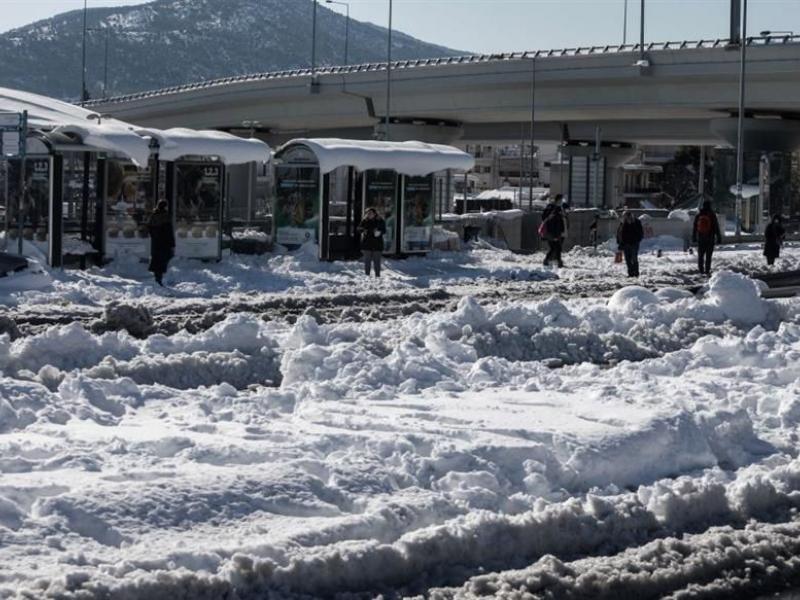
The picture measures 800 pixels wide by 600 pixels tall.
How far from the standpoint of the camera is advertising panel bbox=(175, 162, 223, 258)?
105 feet

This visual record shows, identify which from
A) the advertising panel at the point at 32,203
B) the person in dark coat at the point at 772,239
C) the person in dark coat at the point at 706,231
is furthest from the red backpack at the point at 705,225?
the advertising panel at the point at 32,203

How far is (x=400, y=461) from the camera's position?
10.8m

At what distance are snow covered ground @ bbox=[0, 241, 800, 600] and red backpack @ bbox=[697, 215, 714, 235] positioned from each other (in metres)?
14.7

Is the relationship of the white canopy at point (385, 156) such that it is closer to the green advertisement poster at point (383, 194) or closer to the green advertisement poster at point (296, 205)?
the green advertisement poster at point (383, 194)

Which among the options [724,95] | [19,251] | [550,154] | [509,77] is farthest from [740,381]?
[550,154]

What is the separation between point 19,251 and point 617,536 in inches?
827

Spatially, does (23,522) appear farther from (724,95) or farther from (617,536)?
(724,95)

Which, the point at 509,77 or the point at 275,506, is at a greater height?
the point at 509,77

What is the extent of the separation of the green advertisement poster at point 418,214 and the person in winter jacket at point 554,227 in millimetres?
2735

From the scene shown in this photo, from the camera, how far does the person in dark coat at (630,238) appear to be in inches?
1321

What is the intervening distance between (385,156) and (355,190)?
1.02 m

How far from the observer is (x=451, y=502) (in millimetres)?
9852

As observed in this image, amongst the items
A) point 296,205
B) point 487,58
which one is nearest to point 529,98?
point 487,58

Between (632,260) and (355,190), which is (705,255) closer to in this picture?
(632,260)
